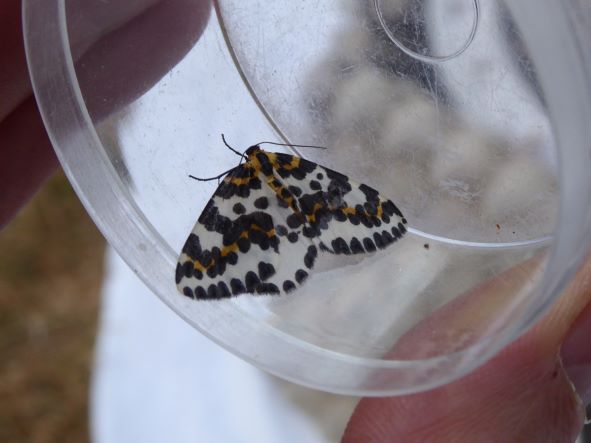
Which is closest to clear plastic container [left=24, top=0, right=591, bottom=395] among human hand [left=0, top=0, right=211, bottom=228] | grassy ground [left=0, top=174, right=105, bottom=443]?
human hand [left=0, top=0, right=211, bottom=228]

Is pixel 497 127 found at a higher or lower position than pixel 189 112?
lower

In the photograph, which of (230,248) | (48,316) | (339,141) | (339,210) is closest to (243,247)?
(230,248)

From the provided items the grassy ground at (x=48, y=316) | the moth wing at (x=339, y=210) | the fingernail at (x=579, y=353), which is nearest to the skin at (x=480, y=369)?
the fingernail at (x=579, y=353)

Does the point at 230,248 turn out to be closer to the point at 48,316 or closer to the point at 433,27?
the point at 433,27

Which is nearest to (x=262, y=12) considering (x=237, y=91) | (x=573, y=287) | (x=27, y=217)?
(x=237, y=91)

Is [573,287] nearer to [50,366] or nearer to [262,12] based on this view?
[262,12]

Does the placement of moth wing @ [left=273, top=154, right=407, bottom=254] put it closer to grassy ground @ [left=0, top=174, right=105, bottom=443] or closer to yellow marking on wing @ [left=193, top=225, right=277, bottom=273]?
yellow marking on wing @ [left=193, top=225, right=277, bottom=273]

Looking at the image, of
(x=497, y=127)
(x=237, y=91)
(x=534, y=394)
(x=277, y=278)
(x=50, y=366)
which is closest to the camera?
(x=534, y=394)
